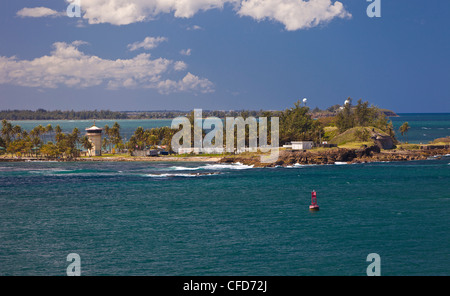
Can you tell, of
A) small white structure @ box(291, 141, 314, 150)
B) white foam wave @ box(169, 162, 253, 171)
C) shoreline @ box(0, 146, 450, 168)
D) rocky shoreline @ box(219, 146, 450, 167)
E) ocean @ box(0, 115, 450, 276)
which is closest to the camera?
ocean @ box(0, 115, 450, 276)

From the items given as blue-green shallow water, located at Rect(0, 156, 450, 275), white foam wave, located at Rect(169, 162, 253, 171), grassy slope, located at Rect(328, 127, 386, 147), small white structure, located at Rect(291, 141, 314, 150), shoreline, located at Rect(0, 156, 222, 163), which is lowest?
blue-green shallow water, located at Rect(0, 156, 450, 275)

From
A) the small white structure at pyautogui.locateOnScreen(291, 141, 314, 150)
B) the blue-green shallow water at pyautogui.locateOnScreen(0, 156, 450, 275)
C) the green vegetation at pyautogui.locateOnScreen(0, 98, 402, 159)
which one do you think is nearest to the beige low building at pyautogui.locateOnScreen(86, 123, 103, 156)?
the green vegetation at pyautogui.locateOnScreen(0, 98, 402, 159)

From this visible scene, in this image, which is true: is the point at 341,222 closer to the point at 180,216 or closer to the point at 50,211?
the point at 180,216

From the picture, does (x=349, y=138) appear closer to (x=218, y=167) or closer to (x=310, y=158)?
(x=310, y=158)

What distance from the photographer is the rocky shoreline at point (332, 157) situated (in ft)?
416

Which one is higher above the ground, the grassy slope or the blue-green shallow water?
the grassy slope

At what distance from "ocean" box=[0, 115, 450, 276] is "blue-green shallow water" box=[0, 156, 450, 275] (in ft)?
0.48

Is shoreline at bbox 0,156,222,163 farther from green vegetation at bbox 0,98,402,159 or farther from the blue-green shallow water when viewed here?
the blue-green shallow water

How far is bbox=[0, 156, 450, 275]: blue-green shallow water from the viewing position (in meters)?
41.3

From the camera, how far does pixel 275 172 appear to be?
109 meters

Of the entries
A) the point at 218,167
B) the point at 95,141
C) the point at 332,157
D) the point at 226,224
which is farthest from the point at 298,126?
the point at 226,224

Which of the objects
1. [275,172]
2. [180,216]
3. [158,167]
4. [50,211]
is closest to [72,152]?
[158,167]

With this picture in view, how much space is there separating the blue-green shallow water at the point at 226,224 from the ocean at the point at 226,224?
5.8 inches
